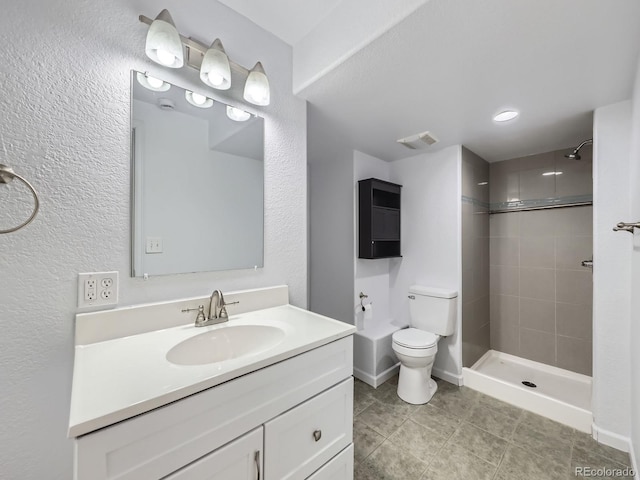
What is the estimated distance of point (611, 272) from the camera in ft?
5.38

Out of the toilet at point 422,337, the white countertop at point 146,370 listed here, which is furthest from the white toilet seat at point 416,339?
the white countertop at point 146,370

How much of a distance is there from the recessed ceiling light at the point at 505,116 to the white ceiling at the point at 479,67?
50 millimetres

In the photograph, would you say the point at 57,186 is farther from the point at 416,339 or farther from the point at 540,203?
the point at 540,203

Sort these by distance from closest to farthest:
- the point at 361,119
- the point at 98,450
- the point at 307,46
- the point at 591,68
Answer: the point at 98,450 < the point at 591,68 < the point at 307,46 < the point at 361,119

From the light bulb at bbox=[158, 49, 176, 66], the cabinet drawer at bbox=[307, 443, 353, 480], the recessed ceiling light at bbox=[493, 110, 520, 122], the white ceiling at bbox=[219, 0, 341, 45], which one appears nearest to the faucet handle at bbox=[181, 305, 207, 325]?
the cabinet drawer at bbox=[307, 443, 353, 480]

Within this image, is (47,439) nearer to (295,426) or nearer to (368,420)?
(295,426)

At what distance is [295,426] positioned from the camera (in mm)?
948

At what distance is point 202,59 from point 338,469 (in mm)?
1861

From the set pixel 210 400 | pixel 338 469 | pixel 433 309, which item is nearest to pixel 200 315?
pixel 210 400

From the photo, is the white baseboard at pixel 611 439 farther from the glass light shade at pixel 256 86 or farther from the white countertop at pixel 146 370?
the glass light shade at pixel 256 86

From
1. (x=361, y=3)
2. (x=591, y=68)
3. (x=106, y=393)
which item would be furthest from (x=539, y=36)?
(x=106, y=393)

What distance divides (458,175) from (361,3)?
162cm

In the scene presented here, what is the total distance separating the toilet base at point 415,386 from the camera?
6.91 ft

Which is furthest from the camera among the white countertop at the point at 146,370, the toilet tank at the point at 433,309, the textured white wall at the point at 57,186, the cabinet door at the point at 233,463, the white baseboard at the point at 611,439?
the toilet tank at the point at 433,309
